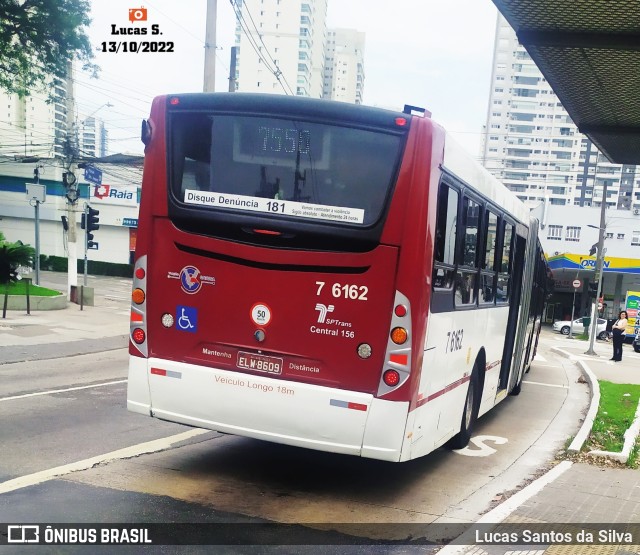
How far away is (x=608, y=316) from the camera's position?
5556 centimetres

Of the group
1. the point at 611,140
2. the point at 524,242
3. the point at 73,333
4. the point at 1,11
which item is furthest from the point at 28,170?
the point at 611,140

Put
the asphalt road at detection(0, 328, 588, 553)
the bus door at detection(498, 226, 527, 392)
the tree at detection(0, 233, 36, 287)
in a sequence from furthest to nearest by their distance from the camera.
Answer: the tree at detection(0, 233, 36, 287)
the bus door at detection(498, 226, 527, 392)
the asphalt road at detection(0, 328, 588, 553)

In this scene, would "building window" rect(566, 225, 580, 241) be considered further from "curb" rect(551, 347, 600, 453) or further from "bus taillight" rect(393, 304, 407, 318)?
"bus taillight" rect(393, 304, 407, 318)

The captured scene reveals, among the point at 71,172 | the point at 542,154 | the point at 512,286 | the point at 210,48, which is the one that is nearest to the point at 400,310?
the point at 512,286

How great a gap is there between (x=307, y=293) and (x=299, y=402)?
901 millimetres

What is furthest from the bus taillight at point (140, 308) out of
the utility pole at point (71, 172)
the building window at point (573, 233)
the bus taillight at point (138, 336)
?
the building window at point (573, 233)

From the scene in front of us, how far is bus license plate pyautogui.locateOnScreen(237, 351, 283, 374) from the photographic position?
19.0ft

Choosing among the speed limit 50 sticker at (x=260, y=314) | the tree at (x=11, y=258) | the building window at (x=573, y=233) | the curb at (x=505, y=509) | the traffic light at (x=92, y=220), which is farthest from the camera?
the building window at (x=573, y=233)

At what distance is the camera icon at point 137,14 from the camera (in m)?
19.5

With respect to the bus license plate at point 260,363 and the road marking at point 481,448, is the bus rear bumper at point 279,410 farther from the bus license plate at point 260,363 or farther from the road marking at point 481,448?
the road marking at point 481,448

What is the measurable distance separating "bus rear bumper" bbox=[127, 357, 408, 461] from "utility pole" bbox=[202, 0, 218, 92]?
49.9 ft

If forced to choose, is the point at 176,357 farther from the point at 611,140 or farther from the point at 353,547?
the point at 611,140

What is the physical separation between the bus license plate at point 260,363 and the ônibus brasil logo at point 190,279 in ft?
2.32

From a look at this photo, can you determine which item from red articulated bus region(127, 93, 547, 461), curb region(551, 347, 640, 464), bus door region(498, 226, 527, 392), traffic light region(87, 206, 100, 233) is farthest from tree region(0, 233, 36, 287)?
red articulated bus region(127, 93, 547, 461)
